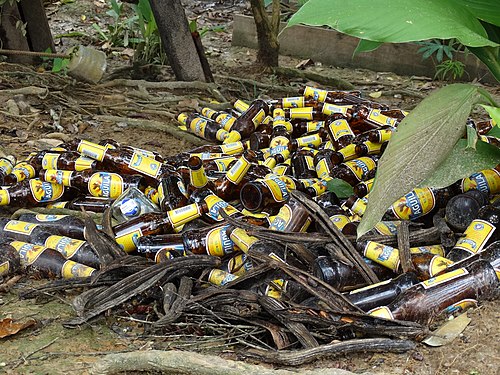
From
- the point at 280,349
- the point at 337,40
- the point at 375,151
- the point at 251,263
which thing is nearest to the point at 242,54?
the point at 337,40

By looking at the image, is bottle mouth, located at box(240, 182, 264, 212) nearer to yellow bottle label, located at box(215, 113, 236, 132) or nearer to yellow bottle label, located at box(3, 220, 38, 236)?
yellow bottle label, located at box(3, 220, 38, 236)

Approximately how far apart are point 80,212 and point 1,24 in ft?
6.74

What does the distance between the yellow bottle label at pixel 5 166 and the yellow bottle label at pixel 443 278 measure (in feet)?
5.67

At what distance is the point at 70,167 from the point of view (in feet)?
8.74

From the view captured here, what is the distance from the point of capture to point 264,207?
2.35m

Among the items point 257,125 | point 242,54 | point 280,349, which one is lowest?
point 242,54

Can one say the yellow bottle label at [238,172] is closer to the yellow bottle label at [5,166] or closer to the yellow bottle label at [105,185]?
the yellow bottle label at [105,185]

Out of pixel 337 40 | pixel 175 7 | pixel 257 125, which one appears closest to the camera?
pixel 257 125

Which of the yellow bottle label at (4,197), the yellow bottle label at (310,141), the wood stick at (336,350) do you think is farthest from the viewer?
the yellow bottle label at (310,141)

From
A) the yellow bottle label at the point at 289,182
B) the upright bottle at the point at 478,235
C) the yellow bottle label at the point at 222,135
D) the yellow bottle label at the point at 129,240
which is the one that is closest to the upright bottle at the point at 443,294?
the upright bottle at the point at 478,235

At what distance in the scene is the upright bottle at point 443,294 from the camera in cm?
167

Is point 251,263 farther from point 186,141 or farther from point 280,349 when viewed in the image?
point 186,141

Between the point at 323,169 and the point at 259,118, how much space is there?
0.77 meters

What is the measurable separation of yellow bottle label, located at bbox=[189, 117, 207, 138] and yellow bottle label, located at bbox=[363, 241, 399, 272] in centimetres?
158
